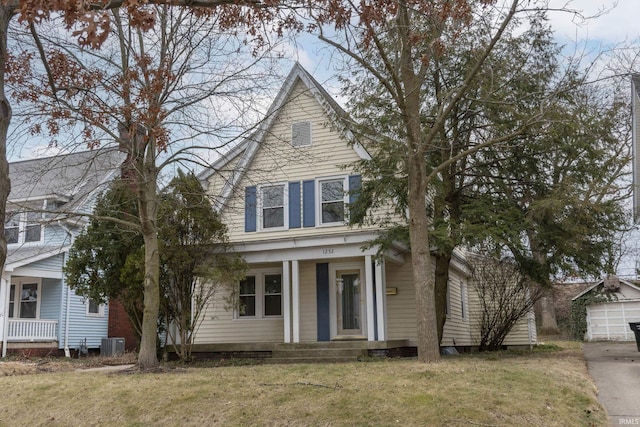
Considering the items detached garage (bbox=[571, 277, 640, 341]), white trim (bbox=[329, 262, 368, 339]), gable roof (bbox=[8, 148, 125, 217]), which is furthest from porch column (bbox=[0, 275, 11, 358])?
detached garage (bbox=[571, 277, 640, 341])

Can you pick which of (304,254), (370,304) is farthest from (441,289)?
(304,254)

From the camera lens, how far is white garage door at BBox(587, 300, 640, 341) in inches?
1102

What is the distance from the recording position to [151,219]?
470 inches

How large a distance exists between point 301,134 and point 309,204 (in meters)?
2.27

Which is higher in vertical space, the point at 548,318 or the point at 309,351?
the point at 548,318

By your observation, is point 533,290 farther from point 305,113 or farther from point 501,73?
point 305,113

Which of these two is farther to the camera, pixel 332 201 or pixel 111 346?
pixel 111 346

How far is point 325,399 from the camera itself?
750 cm

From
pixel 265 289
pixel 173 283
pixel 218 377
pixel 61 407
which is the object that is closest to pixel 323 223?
pixel 265 289

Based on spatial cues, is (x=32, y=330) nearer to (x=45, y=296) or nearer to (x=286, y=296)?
(x=45, y=296)

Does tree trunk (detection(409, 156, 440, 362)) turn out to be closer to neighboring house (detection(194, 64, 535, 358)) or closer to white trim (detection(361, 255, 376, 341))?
white trim (detection(361, 255, 376, 341))

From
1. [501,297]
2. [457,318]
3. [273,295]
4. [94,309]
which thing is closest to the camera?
[501,297]

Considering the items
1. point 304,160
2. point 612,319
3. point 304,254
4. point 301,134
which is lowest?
point 612,319

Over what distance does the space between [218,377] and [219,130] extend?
5030 millimetres
